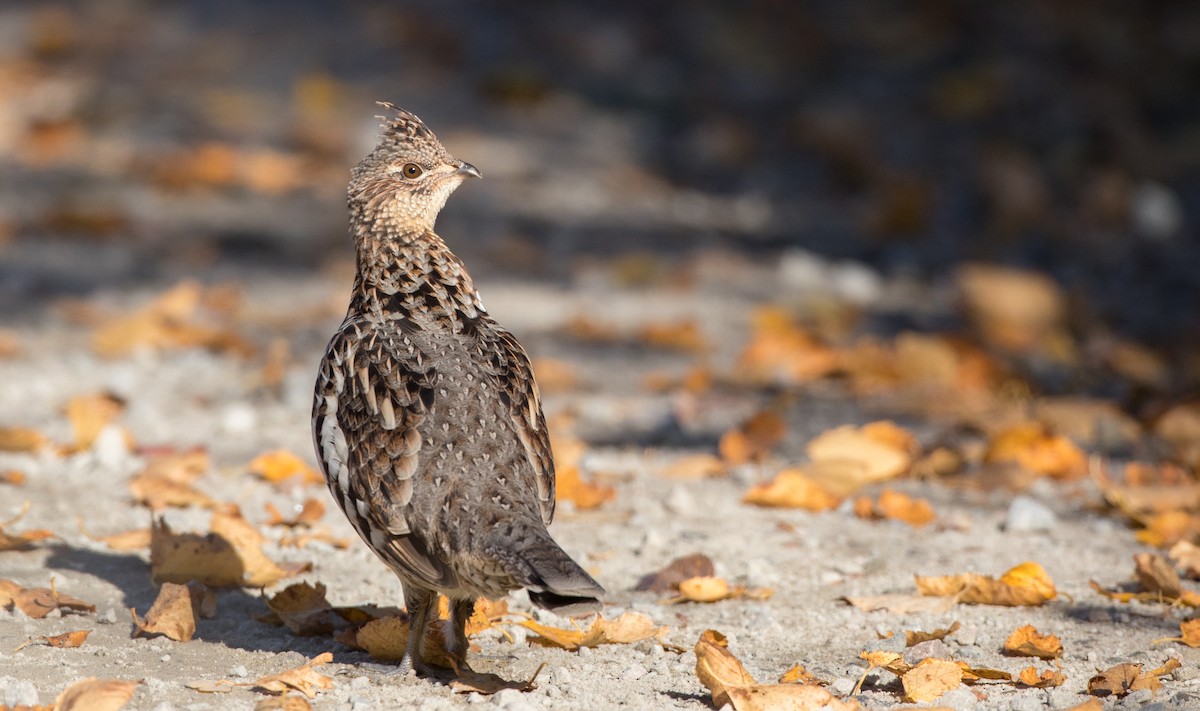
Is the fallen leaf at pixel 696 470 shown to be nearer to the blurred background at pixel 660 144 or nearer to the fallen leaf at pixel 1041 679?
the fallen leaf at pixel 1041 679

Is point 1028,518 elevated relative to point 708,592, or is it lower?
elevated

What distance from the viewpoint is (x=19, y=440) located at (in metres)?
Result: 6.04

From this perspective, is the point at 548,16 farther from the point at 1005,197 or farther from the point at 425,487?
the point at 425,487

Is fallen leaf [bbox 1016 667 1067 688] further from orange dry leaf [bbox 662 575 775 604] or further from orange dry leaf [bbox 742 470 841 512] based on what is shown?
orange dry leaf [bbox 742 470 841 512]

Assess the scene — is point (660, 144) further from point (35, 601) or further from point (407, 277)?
point (35, 601)

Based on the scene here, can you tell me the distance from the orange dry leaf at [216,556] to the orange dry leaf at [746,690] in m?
1.65

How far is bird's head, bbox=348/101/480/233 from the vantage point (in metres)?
4.80

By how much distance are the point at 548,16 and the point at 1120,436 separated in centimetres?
856

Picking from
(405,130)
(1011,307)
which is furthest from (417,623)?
(1011,307)

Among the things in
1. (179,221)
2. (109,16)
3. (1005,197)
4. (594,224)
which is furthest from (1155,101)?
(109,16)

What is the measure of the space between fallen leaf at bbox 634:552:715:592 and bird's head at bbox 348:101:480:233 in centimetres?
138

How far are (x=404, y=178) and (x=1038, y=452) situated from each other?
2996 mm

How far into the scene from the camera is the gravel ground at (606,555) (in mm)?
4109

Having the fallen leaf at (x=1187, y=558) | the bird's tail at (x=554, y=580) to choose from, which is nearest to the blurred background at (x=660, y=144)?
the fallen leaf at (x=1187, y=558)
